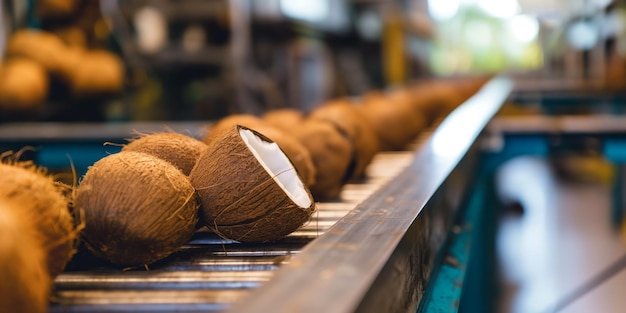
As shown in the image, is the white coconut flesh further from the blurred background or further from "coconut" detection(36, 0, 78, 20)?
"coconut" detection(36, 0, 78, 20)

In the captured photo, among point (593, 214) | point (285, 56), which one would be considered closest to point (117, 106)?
point (285, 56)

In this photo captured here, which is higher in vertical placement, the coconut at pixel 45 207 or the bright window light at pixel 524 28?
the coconut at pixel 45 207

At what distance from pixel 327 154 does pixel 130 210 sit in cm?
68

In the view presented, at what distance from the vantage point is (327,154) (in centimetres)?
166

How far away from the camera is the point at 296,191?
122 cm

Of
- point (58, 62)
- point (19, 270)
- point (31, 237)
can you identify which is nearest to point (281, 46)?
point (58, 62)

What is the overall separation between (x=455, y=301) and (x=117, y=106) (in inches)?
151

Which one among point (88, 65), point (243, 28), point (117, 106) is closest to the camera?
point (88, 65)

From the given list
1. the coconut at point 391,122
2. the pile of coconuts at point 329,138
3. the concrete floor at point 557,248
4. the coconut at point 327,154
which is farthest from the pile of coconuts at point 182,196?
the concrete floor at point 557,248

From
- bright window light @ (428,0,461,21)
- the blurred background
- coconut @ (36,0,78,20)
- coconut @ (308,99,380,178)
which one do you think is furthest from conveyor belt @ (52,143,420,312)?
bright window light @ (428,0,461,21)

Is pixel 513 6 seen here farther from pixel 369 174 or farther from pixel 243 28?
pixel 369 174

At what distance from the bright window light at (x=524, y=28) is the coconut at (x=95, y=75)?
8.76 metres

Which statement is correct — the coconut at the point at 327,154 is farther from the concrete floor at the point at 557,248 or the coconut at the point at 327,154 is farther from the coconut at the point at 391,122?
the concrete floor at the point at 557,248

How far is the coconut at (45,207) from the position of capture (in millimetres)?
917
